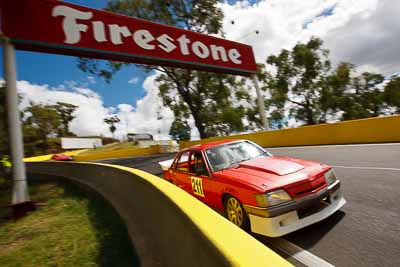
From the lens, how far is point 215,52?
56.0 feet

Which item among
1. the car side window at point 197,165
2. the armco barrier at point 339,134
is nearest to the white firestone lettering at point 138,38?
the armco barrier at point 339,134

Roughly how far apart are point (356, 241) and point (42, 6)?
12.7 metres

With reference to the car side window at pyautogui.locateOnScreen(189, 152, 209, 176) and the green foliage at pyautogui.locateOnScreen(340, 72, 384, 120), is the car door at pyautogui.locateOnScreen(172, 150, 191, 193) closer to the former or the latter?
the car side window at pyautogui.locateOnScreen(189, 152, 209, 176)

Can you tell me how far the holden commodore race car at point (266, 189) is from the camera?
3.47 meters

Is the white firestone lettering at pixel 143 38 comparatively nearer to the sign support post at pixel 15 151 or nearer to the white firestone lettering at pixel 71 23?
the white firestone lettering at pixel 71 23

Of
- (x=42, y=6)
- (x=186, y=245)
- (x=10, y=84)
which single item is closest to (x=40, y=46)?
(x=42, y=6)

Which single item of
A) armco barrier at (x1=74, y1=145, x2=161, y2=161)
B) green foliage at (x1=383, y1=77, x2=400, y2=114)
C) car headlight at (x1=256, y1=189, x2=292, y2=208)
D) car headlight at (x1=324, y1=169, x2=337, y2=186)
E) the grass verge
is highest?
green foliage at (x1=383, y1=77, x2=400, y2=114)

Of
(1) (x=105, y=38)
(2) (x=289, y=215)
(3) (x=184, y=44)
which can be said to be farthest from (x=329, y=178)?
(3) (x=184, y=44)

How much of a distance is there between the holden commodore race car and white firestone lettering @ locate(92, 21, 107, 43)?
9.97 meters

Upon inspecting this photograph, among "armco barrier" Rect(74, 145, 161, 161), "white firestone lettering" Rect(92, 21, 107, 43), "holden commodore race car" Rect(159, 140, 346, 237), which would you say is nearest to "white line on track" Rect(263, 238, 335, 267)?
"holden commodore race car" Rect(159, 140, 346, 237)

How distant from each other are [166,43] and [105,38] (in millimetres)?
3334

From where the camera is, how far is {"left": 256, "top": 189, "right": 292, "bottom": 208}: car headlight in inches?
136

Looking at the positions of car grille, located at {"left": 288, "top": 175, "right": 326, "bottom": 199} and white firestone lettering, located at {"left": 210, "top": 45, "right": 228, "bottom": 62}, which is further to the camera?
white firestone lettering, located at {"left": 210, "top": 45, "right": 228, "bottom": 62}

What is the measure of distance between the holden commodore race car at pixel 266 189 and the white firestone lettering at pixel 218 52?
42.5 ft
